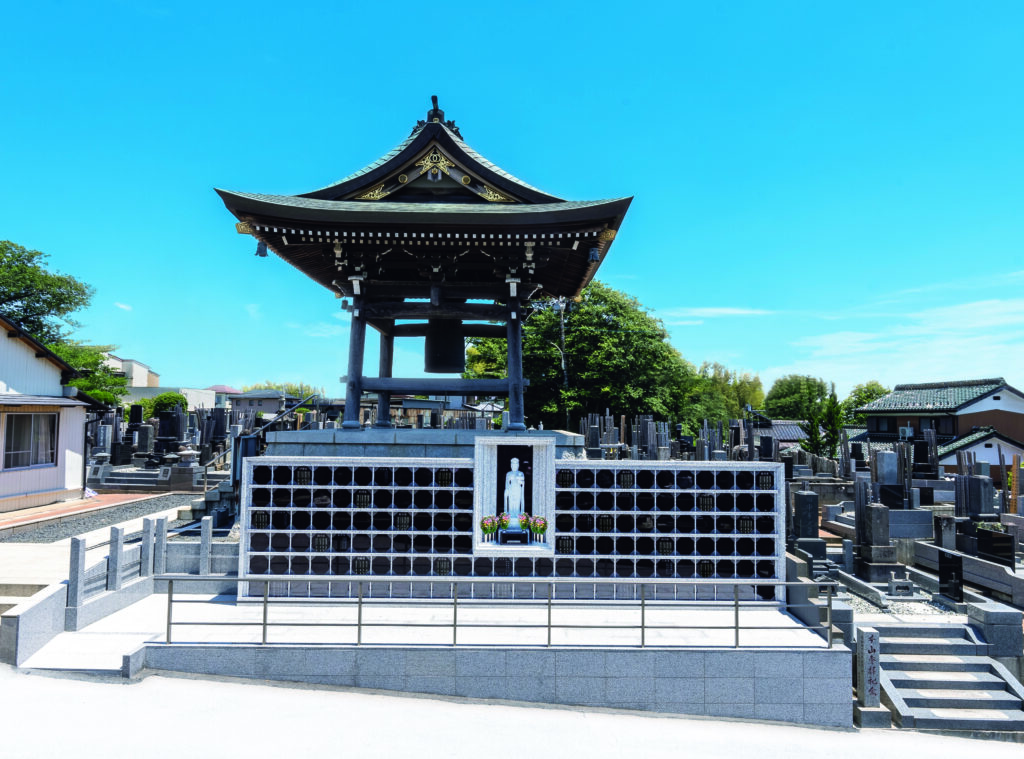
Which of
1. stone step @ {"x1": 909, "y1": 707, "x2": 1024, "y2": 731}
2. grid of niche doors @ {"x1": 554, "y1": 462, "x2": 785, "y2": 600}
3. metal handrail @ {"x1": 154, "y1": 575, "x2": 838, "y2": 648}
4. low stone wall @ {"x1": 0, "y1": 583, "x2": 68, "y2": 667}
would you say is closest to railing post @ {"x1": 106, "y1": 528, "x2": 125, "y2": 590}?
low stone wall @ {"x1": 0, "y1": 583, "x2": 68, "y2": 667}

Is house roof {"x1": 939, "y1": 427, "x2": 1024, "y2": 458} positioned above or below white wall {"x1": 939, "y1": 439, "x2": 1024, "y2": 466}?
above

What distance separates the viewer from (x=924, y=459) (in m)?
26.8

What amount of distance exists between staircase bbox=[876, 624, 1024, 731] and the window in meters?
24.0

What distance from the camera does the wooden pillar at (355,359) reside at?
12.3m

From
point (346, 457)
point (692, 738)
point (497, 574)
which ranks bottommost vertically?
point (692, 738)

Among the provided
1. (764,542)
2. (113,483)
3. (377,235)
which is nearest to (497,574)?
(764,542)

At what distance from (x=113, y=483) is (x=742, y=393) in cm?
6804

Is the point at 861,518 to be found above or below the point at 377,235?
below

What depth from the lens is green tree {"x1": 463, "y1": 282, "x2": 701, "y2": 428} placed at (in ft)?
137

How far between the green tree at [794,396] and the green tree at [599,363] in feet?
89.0

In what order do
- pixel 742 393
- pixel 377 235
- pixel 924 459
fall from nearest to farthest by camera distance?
1. pixel 377 235
2. pixel 924 459
3. pixel 742 393

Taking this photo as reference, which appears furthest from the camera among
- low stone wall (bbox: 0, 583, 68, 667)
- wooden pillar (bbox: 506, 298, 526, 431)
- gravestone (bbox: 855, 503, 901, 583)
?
gravestone (bbox: 855, 503, 901, 583)

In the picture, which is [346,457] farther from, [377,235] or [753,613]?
[753,613]

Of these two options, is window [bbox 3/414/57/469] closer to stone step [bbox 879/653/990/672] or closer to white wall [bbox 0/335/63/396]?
white wall [bbox 0/335/63/396]
